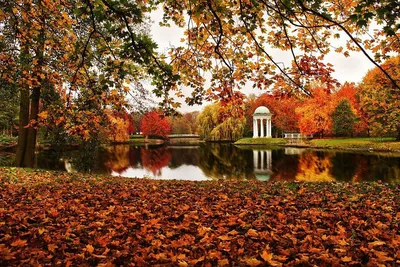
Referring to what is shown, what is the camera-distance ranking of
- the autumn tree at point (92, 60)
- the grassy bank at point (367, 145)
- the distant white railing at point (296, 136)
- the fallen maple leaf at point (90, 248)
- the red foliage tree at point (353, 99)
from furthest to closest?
the distant white railing at point (296, 136) < the red foliage tree at point (353, 99) < the grassy bank at point (367, 145) < the autumn tree at point (92, 60) < the fallen maple leaf at point (90, 248)

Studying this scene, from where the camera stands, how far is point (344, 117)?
3434 centimetres

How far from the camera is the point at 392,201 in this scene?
4.86m

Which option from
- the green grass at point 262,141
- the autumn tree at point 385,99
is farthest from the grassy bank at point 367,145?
the green grass at point 262,141

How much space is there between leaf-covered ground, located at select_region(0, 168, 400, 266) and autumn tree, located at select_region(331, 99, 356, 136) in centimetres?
3226

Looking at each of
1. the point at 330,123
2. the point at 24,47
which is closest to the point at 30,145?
the point at 24,47

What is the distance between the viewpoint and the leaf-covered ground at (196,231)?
2389 millimetres

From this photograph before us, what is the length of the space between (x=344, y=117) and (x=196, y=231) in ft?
118

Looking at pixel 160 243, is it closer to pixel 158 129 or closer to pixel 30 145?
pixel 30 145

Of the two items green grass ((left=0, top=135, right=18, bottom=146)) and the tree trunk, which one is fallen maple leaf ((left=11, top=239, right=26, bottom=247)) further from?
green grass ((left=0, top=135, right=18, bottom=146))

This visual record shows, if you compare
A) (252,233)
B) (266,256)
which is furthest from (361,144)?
(266,256)

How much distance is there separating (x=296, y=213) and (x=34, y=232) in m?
3.23

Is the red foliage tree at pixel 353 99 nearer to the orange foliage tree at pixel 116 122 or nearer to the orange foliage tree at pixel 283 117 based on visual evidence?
the orange foliage tree at pixel 283 117

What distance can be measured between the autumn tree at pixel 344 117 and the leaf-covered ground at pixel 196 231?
106ft

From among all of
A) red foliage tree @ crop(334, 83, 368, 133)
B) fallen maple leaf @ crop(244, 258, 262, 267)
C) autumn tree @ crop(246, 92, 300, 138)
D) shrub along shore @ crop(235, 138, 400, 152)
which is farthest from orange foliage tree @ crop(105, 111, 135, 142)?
autumn tree @ crop(246, 92, 300, 138)
